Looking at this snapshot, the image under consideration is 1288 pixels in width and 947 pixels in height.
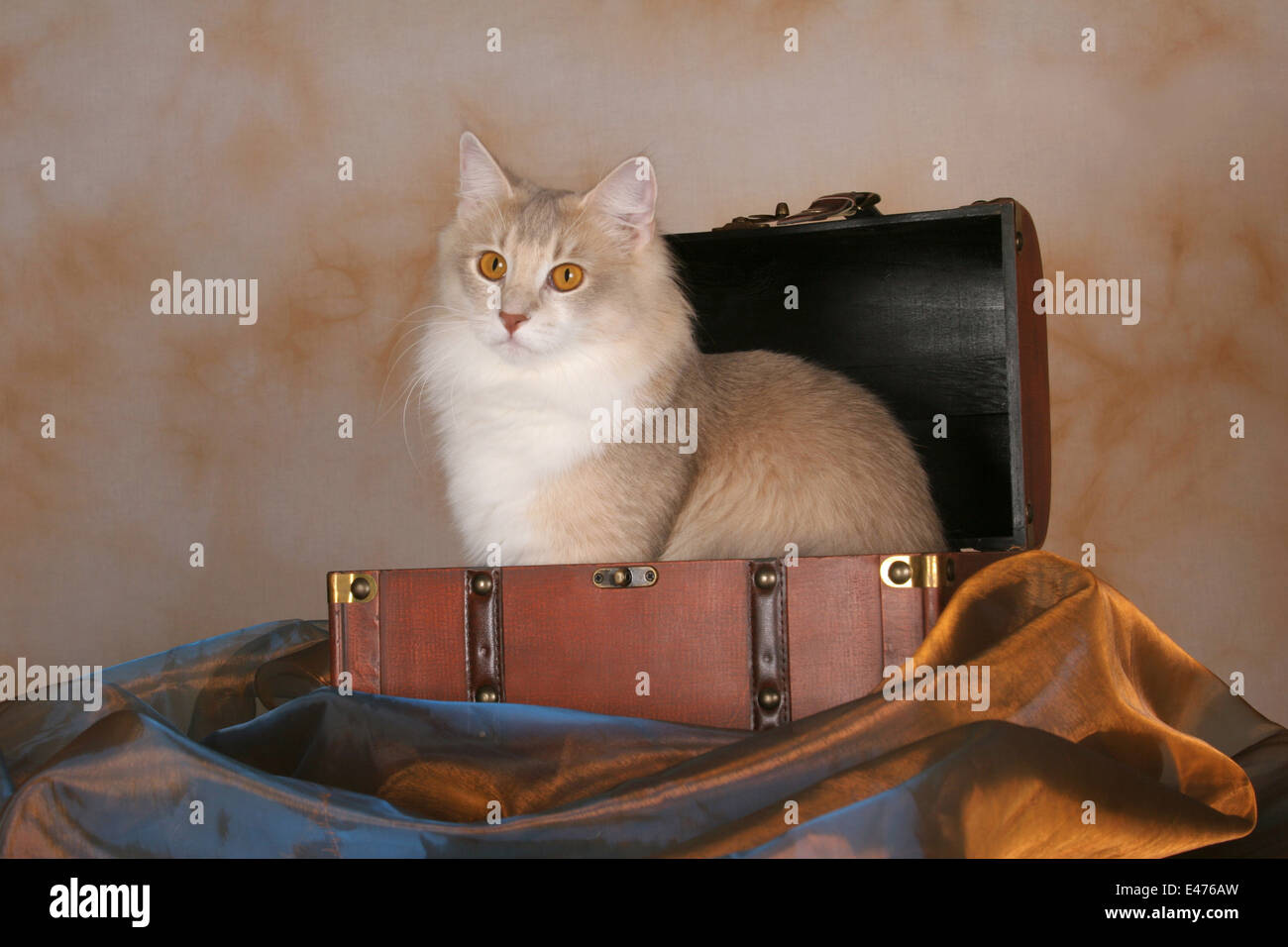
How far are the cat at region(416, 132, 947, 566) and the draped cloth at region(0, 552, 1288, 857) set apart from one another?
0.31 m

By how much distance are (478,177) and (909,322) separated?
98 centimetres

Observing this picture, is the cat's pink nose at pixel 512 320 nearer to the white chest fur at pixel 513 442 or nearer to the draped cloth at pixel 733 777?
the white chest fur at pixel 513 442

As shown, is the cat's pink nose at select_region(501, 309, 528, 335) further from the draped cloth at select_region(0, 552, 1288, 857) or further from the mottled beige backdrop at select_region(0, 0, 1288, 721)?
the mottled beige backdrop at select_region(0, 0, 1288, 721)

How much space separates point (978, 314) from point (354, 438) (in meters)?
1.66

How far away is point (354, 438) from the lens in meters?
2.99

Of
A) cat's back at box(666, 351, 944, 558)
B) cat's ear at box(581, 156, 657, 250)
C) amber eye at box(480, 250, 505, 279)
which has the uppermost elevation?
cat's ear at box(581, 156, 657, 250)

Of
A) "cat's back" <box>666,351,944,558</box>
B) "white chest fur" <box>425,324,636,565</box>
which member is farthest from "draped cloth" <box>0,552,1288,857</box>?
"white chest fur" <box>425,324,636,565</box>

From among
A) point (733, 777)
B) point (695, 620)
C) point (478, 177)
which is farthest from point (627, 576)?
point (478, 177)

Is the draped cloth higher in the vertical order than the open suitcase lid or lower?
lower

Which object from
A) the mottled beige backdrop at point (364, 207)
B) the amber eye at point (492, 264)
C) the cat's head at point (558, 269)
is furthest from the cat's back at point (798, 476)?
the mottled beige backdrop at point (364, 207)

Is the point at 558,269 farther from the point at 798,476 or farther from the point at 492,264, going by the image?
the point at 798,476

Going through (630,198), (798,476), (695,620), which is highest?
(630,198)

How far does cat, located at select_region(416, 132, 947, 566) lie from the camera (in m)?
1.77

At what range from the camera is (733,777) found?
124cm
